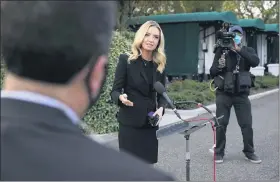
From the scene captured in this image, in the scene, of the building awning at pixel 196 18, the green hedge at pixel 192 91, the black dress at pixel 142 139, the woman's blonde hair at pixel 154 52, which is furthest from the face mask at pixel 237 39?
the building awning at pixel 196 18

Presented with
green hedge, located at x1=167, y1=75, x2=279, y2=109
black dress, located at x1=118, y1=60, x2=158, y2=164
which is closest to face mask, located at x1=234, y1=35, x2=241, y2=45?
black dress, located at x1=118, y1=60, x2=158, y2=164

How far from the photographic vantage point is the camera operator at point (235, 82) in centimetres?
610

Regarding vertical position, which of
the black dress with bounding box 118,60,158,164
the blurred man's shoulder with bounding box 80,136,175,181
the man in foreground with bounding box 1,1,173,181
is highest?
the man in foreground with bounding box 1,1,173,181

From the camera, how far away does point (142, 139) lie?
13.0ft

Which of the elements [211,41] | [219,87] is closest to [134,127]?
[219,87]

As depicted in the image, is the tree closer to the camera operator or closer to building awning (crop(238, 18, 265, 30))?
building awning (crop(238, 18, 265, 30))

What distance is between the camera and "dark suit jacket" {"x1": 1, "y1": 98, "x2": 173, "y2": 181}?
105cm

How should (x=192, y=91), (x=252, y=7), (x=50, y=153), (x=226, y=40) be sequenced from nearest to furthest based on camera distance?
1. (x=50, y=153)
2. (x=226, y=40)
3. (x=192, y=91)
4. (x=252, y=7)

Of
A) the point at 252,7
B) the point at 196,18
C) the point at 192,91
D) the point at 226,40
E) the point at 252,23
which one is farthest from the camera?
the point at 252,7

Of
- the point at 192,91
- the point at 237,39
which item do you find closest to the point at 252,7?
the point at 192,91

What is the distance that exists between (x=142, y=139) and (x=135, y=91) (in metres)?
0.42

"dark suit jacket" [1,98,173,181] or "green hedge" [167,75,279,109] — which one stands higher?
"dark suit jacket" [1,98,173,181]

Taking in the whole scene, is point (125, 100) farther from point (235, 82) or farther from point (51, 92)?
point (51, 92)

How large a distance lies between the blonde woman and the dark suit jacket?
2811 millimetres
